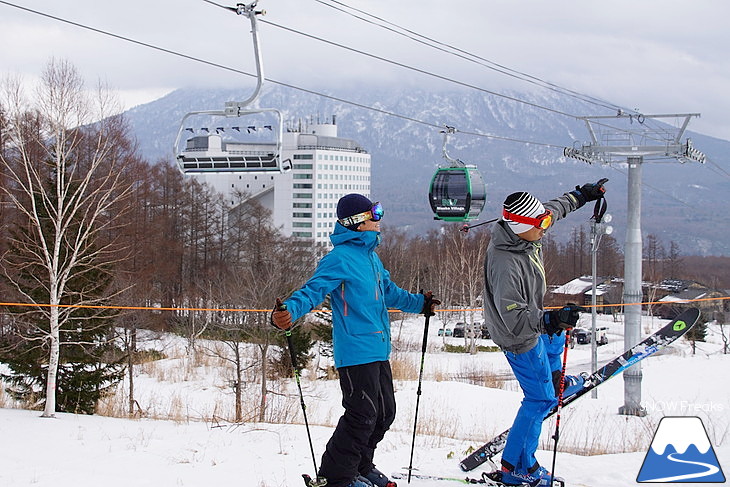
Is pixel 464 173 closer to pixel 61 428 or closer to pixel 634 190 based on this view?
pixel 634 190

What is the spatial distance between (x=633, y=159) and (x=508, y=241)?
1597 centimetres

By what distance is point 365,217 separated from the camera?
4738 millimetres

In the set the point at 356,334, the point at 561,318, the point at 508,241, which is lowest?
the point at 356,334

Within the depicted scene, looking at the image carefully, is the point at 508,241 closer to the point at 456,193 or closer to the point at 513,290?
the point at 513,290

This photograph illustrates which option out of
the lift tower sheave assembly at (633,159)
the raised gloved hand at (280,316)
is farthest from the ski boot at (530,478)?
the lift tower sheave assembly at (633,159)

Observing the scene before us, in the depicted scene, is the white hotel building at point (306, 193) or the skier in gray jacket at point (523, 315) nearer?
the skier in gray jacket at point (523, 315)

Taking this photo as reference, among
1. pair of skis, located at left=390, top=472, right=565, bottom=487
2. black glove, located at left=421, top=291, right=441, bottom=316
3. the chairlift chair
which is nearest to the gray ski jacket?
black glove, located at left=421, top=291, right=441, bottom=316

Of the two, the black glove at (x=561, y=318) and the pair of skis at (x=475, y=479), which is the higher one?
the black glove at (x=561, y=318)

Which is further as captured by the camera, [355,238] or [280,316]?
[355,238]

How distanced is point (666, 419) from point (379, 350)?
2.45 m

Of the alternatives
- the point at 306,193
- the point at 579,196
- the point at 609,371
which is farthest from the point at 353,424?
the point at 306,193

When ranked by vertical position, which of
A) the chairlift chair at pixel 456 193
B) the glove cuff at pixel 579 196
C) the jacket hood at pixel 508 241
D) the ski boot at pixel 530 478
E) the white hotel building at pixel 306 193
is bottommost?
the ski boot at pixel 530 478

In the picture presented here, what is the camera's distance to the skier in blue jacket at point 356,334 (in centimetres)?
448

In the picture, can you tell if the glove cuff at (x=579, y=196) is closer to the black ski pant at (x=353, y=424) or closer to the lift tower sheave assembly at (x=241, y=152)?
the black ski pant at (x=353, y=424)
